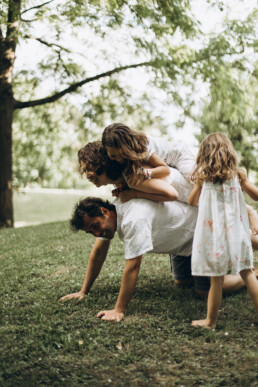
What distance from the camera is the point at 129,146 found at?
3.49 meters

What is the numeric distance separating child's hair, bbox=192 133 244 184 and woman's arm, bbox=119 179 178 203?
0.90 ft

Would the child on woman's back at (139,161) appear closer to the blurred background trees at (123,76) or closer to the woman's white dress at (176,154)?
the woman's white dress at (176,154)

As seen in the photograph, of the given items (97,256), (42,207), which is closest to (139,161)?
(97,256)

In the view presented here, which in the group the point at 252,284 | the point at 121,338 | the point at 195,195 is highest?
the point at 195,195

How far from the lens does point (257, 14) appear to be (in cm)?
1148

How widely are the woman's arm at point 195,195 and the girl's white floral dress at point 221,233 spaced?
9 cm

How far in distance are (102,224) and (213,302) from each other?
116cm

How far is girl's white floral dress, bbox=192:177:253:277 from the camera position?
3.29m

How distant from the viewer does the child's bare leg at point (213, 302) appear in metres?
3.34

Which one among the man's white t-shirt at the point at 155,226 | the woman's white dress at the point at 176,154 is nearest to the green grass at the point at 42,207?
the woman's white dress at the point at 176,154

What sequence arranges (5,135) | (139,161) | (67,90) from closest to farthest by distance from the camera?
1. (139,161)
2. (5,135)
3. (67,90)

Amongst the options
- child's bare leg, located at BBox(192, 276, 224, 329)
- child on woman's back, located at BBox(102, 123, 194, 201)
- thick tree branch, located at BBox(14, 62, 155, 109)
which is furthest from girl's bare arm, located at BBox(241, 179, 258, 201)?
thick tree branch, located at BBox(14, 62, 155, 109)

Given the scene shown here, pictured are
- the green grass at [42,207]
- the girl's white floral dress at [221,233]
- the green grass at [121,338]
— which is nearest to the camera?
the green grass at [121,338]

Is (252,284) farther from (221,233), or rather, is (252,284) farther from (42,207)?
(42,207)
